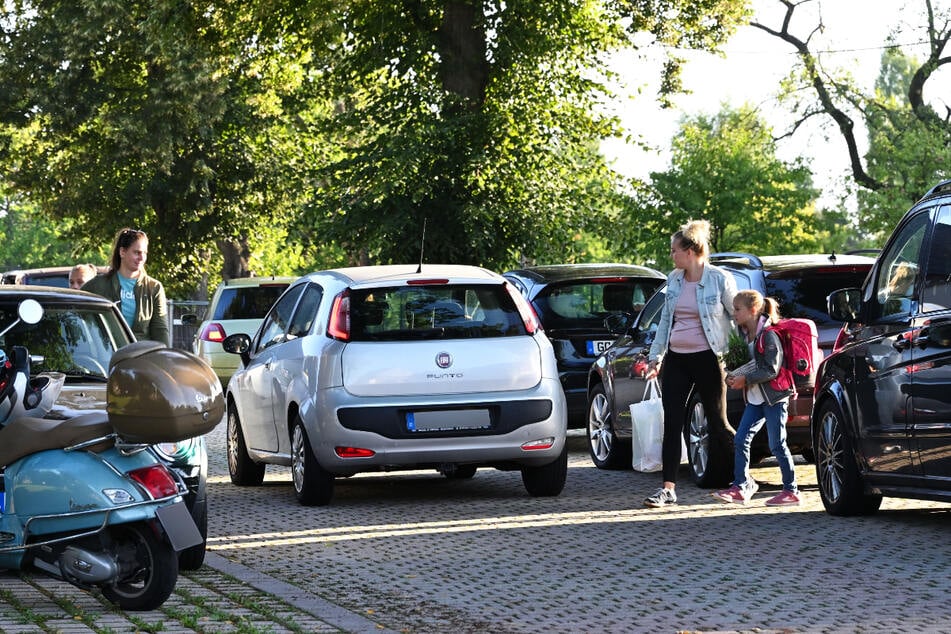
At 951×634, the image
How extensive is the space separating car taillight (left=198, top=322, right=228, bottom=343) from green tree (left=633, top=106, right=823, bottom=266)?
26981 millimetres

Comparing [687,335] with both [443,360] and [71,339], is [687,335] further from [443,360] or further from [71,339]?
[71,339]

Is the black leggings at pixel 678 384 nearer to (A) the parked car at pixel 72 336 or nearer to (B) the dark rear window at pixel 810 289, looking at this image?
(B) the dark rear window at pixel 810 289

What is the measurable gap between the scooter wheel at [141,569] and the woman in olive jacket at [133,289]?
14.8 ft

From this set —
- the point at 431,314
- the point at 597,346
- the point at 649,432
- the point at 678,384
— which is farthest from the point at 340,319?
the point at 597,346

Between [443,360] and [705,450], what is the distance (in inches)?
92.7

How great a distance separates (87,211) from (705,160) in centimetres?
1950

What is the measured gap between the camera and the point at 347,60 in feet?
93.3

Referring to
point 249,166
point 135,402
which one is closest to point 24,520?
point 135,402

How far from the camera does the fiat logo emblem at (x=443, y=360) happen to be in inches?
443

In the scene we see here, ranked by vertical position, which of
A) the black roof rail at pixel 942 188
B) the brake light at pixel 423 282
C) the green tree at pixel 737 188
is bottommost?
the brake light at pixel 423 282

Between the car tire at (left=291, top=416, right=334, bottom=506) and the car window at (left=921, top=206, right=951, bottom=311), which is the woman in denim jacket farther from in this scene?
the car tire at (left=291, top=416, right=334, bottom=506)

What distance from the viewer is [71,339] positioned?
9.41 m

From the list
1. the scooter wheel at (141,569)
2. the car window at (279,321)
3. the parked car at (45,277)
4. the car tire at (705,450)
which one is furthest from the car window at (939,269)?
the parked car at (45,277)

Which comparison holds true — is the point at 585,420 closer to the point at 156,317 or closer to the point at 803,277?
the point at 803,277
